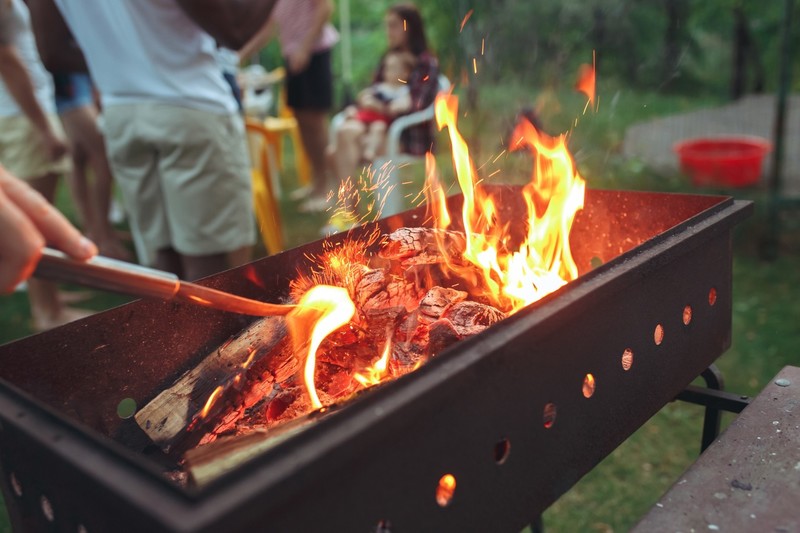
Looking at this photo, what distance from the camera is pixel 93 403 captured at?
4.09ft

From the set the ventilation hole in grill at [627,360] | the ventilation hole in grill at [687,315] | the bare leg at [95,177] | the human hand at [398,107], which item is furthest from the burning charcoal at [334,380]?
the human hand at [398,107]

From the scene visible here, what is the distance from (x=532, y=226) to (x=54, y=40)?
1.92 meters

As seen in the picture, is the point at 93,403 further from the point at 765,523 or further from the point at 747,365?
the point at 747,365

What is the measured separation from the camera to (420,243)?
1616 mm

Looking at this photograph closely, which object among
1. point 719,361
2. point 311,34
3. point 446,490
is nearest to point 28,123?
point 311,34

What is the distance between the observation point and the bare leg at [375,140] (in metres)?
5.09

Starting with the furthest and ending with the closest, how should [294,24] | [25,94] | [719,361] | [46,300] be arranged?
[294,24]
[46,300]
[25,94]
[719,361]

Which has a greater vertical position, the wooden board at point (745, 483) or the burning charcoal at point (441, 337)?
the burning charcoal at point (441, 337)

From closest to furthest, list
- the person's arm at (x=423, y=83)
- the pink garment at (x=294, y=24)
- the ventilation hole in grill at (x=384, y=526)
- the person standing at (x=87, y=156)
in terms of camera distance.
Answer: the ventilation hole in grill at (x=384, y=526) < the person standing at (x=87, y=156) < the person's arm at (x=423, y=83) < the pink garment at (x=294, y=24)

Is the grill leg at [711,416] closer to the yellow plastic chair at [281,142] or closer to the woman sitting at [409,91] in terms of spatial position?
the woman sitting at [409,91]

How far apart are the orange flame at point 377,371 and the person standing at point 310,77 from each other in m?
3.98

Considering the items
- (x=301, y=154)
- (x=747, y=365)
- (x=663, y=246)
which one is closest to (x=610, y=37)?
(x=301, y=154)

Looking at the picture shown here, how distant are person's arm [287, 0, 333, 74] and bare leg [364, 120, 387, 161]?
0.69m

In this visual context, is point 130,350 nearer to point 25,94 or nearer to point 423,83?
point 25,94
